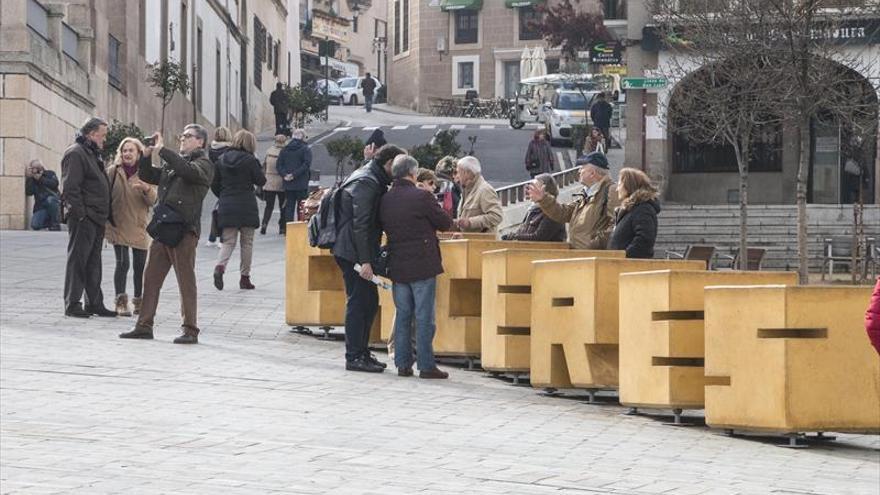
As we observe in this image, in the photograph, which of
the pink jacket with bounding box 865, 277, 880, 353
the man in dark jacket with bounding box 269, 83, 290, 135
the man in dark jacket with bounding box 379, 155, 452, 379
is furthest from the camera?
the man in dark jacket with bounding box 269, 83, 290, 135

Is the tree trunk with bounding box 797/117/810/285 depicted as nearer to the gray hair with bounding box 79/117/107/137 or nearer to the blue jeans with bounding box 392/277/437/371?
the gray hair with bounding box 79/117/107/137

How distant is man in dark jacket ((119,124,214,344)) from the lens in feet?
50.9

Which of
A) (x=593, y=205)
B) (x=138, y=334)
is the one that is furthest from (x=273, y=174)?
(x=593, y=205)

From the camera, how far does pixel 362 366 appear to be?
1441 cm

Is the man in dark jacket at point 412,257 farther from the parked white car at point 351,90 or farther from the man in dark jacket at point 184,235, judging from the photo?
the parked white car at point 351,90

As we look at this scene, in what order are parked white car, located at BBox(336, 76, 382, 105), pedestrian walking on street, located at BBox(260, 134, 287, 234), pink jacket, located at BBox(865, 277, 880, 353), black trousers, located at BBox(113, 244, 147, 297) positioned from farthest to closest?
1. parked white car, located at BBox(336, 76, 382, 105)
2. pedestrian walking on street, located at BBox(260, 134, 287, 234)
3. black trousers, located at BBox(113, 244, 147, 297)
4. pink jacket, located at BBox(865, 277, 880, 353)

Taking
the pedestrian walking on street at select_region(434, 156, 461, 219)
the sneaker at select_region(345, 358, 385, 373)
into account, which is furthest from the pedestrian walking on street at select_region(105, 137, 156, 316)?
the sneaker at select_region(345, 358, 385, 373)

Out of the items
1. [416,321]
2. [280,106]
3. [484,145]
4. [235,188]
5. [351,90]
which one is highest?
[351,90]

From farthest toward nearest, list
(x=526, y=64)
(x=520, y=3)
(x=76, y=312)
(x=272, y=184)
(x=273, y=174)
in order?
(x=520, y=3) < (x=526, y=64) < (x=273, y=174) < (x=272, y=184) < (x=76, y=312)

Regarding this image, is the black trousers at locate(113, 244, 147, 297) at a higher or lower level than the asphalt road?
lower

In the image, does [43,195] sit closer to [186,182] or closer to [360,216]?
[186,182]

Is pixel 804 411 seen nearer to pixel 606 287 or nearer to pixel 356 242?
pixel 606 287

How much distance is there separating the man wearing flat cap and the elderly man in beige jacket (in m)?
1.45

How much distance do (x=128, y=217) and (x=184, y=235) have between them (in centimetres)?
232
